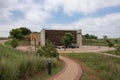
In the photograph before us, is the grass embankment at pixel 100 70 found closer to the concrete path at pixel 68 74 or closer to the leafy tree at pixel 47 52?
the concrete path at pixel 68 74

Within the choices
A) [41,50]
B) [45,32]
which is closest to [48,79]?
[41,50]

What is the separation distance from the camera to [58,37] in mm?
85000

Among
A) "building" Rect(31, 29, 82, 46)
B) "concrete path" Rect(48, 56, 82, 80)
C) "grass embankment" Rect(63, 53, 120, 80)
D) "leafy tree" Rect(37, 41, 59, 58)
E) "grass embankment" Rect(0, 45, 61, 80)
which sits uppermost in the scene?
"building" Rect(31, 29, 82, 46)

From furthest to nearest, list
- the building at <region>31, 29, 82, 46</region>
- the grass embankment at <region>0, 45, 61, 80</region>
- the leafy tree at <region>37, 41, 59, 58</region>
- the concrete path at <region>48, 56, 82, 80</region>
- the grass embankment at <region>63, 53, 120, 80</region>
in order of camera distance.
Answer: the building at <region>31, 29, 82, 46</region> → the leafy tree at <region>37, 41, 59, 58</region> → the grass embankment at <region>63, 53, 120, 80</region> → the concrete path at <region>48, 56, 82, 80</region> → the grass embankment at <region>0, 45, 61, 80</region>

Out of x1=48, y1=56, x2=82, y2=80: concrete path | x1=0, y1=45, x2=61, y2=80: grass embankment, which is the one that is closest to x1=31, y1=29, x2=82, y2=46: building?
x1=48, y1=56, x2=82, y2=80: concrete path

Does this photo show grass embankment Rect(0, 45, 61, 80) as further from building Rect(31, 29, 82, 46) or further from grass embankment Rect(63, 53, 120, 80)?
building Rect(31, 29, 82, 46)

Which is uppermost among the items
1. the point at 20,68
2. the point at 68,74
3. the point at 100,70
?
the point at 20,68

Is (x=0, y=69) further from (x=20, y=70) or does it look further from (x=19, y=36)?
(x=19, y=36)

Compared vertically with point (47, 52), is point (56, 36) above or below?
above

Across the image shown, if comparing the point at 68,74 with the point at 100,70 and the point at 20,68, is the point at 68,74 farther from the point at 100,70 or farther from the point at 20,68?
the point at 100,70

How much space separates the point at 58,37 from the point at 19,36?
2760 centimetres

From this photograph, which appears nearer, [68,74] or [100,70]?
[68,74]

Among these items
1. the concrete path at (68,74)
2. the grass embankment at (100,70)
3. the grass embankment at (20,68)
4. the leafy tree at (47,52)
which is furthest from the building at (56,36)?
the grass embankment at (20,68)

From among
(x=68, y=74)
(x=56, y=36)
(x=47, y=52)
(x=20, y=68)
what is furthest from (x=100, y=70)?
(x=56, y=36)
